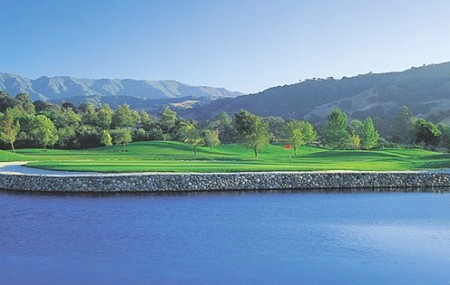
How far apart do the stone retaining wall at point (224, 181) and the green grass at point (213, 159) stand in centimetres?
300

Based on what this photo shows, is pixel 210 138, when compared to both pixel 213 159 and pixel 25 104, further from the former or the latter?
pixel 25 104

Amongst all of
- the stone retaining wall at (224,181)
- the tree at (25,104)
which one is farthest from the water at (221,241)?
the tree at (25,104)

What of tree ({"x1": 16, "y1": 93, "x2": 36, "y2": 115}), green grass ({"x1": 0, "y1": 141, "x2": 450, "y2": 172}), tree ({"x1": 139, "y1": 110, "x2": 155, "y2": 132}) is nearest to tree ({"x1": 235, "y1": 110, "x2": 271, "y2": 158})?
green grass ({"x1": 0, "y1": 141, "x2": 450, "y2": 172})

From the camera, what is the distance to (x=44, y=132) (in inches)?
2908

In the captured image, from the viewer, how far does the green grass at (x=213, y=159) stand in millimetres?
37906

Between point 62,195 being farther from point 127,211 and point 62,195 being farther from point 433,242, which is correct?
point 433,242

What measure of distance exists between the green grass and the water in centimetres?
1012

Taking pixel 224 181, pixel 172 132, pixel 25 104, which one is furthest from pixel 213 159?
pixel 25 104

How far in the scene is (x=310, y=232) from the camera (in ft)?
64.9

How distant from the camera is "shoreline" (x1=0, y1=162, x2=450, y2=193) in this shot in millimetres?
30953

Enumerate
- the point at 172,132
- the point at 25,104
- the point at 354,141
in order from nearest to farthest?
the point at 354,141
the point at 172,132
the point at 25,104

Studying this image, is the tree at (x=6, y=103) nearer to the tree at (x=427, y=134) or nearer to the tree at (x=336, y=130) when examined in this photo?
the tree at (x=336, y=130)

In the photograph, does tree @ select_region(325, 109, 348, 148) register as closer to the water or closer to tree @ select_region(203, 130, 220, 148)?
tree @ select_region(203, 130, 220, 148)

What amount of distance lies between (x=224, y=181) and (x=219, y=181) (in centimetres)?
33
